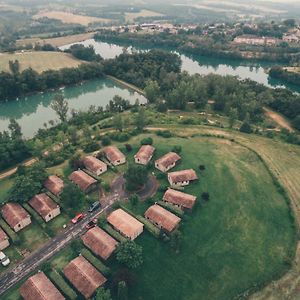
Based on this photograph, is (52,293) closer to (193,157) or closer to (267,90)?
(193,157)

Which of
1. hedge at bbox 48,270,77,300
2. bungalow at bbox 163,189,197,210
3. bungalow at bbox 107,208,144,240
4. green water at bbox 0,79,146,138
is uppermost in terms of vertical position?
bungalow at bbox 163,189,197,210

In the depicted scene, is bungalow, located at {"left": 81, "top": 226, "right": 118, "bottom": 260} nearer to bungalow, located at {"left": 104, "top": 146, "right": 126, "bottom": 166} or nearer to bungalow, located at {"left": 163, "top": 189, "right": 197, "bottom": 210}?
bungalow, located at {"left": 163, "top": 189, "right": 197, "bottom": 210}

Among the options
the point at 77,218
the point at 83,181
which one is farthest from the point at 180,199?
the point at 83,181

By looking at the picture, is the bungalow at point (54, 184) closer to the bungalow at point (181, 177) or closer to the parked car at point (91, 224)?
the parked car at point (91, 224)

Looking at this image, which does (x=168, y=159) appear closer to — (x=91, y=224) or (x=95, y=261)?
(x=91, y=224)

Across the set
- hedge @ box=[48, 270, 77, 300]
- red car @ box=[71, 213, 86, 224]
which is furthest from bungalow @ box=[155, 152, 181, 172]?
Answer: hedge @ box=[48, 270, 77, 300]

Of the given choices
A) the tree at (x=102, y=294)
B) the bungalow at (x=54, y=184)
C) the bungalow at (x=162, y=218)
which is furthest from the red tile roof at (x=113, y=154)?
the tree at (x=102, y=294)

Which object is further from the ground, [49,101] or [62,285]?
[62,285]
